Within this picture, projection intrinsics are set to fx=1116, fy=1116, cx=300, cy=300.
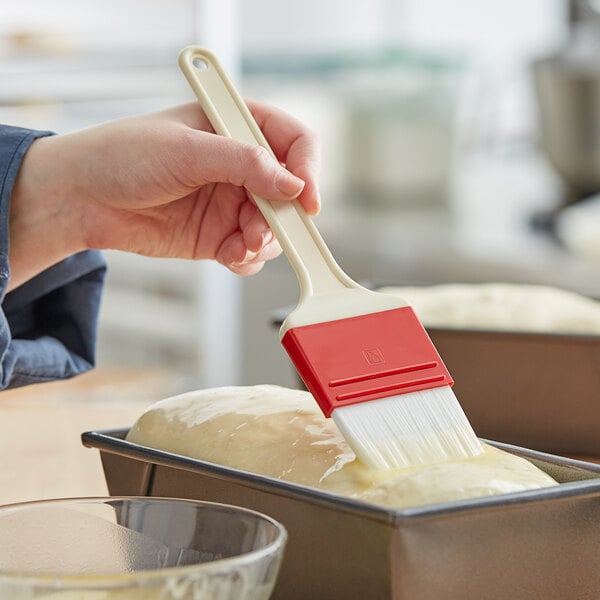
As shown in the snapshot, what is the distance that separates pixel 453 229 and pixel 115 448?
1.88 m

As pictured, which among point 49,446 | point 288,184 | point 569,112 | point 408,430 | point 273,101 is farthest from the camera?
point 273,101

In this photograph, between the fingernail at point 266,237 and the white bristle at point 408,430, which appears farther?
the fingernail at point 266,237

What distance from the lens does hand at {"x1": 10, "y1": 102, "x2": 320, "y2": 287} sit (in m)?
0.73

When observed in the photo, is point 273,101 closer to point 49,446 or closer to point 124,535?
point 49,446

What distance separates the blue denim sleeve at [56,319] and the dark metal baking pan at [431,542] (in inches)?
15.8

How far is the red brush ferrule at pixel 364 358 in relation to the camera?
1.86 ft

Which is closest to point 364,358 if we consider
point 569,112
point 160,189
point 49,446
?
point 160,189

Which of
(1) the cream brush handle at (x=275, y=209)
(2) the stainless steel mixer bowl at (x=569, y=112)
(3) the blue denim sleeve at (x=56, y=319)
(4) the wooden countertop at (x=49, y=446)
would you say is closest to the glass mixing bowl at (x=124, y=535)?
(1) the cream brush handle at (x=275, y=209)

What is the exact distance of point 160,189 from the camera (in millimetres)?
792

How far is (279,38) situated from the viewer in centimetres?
337

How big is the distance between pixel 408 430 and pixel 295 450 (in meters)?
0.06

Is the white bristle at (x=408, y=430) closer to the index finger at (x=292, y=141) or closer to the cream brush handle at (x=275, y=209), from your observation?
the cream brush handle at (x=275, y=209)

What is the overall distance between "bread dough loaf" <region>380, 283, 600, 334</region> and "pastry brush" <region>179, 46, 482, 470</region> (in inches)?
13.5

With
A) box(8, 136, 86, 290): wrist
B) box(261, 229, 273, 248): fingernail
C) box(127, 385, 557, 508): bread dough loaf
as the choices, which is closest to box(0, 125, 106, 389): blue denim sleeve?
box(8, 136, 86, 290): wrist
